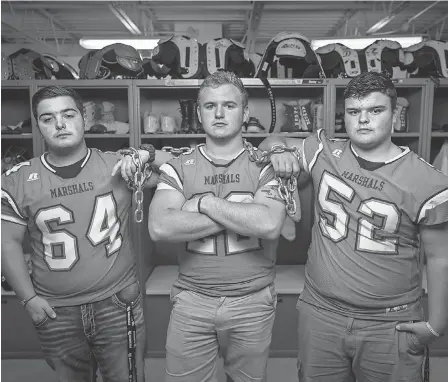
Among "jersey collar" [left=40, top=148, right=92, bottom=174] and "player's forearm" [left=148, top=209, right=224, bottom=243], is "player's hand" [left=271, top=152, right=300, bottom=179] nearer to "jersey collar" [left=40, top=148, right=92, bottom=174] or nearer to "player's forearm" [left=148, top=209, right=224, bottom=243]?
"player's forearm" [left=148, top=209, right=224, bottom=243]

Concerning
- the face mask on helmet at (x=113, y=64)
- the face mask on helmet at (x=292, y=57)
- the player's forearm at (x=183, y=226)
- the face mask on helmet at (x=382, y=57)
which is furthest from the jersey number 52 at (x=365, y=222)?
the face mask on helmet at (x=113, y=64)

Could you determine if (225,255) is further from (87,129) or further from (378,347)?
(87,129)

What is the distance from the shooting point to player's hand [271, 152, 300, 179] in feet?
4.77

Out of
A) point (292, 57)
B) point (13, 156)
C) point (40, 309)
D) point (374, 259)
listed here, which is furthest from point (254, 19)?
point (40, 309)

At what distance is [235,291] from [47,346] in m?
0.75

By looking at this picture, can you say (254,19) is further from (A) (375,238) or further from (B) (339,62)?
(A) (375,238)

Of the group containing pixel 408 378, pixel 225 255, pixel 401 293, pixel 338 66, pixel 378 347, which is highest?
pixel 338 66

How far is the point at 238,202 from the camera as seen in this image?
1.44 metres

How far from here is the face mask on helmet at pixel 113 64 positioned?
2896mm

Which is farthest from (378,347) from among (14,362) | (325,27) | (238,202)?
(325,27)

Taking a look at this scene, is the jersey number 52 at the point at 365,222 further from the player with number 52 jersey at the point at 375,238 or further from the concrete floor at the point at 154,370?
the concrete floor at the point at 154,370

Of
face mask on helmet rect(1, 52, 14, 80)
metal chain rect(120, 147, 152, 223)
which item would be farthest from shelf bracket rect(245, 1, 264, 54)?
metal chain rect(120, 147, 152, 223)

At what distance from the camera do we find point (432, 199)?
1.43 m

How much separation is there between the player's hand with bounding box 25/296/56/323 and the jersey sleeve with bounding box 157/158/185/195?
1.98 feet
